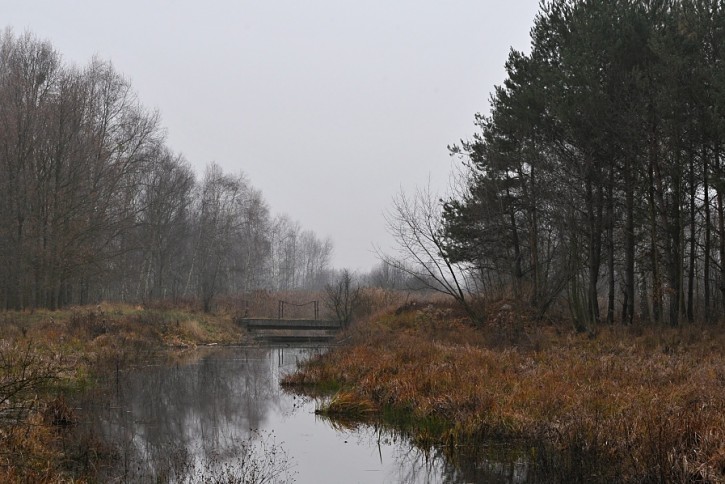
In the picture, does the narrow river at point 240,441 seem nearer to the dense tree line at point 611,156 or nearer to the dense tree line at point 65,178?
the dense tree line at point 611,156

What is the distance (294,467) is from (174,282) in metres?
44.1

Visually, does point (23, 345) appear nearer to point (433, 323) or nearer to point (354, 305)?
point (433, 323)

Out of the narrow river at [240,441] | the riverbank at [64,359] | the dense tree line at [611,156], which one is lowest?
the narrow river at [240,441]

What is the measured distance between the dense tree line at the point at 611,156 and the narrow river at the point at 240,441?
36.0 ft

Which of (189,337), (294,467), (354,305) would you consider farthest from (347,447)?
(354,305)

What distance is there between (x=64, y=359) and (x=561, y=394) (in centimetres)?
1249

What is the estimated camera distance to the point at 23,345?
56.6 ft

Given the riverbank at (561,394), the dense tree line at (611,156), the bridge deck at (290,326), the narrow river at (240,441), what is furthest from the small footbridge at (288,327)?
the narrow river at (240,441)

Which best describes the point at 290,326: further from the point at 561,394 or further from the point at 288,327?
the point at 561,394

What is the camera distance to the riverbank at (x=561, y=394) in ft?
23.3

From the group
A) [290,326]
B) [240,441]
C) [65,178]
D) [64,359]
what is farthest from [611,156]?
[65,178]

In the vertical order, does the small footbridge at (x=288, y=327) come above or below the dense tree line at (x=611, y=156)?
below

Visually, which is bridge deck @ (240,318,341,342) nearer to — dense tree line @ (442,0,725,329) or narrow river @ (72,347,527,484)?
dense tree line @ (442,0,725,329)

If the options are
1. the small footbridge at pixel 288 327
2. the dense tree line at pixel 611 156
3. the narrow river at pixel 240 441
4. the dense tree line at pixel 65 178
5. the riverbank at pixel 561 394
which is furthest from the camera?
the small footbridge at pixel 288 327
